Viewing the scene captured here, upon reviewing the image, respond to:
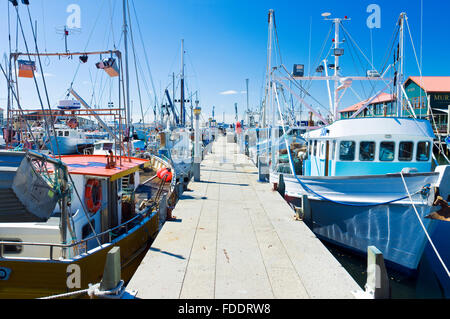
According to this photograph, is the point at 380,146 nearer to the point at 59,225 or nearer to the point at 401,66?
the point at 401,66

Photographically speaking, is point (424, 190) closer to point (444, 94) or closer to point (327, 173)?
point (327, 173)

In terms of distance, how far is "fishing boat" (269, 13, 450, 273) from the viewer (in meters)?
7.98

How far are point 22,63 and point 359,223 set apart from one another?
421 inches

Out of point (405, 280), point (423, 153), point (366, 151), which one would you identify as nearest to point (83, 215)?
point (366, 151)

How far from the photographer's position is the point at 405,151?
361 inches

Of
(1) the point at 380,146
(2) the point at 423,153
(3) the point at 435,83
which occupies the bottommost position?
(2) the point at 423,153

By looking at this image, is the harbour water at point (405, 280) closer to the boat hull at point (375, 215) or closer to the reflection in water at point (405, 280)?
the reflection in water at point (405, 280)

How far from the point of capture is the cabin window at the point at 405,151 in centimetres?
912

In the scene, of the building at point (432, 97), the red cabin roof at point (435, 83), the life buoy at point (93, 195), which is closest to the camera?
the life buoy at point (93, 195)

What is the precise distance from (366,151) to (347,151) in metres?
0.55

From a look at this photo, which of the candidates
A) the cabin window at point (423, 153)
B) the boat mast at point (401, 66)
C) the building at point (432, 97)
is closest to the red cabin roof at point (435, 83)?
the building at point (432, 97)

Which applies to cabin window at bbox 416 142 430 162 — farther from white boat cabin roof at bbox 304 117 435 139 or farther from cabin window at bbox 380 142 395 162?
cabin window at bbox 380 142 395 162

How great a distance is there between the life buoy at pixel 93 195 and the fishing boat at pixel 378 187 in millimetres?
5171

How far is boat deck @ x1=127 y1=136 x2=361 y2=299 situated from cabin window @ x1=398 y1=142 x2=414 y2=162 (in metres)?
3.87
